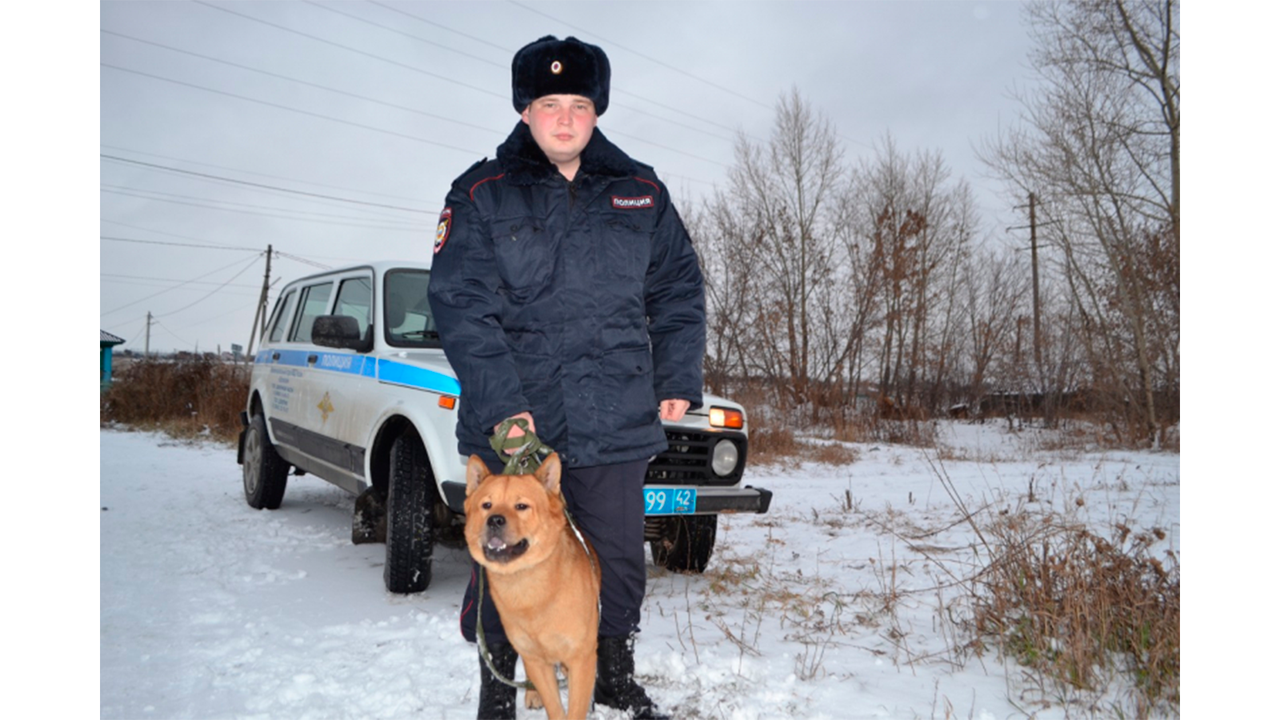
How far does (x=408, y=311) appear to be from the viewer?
4.58 m

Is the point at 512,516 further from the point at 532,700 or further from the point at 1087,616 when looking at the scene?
the point at 1087,616

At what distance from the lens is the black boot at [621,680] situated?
2.43 meters

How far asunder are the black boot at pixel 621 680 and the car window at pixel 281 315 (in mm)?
4823

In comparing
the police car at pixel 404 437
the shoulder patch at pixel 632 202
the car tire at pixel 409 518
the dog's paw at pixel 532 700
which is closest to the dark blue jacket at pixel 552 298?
the shoulder patch at pixel 632 202

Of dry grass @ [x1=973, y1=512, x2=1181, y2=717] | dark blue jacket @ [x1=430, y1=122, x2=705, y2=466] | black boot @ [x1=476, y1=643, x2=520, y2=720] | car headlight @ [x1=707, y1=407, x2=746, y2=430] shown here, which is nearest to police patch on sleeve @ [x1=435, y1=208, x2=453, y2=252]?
dark blue jacket @ [x1=430, y1=122, x2=705, y2=466]

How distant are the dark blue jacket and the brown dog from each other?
0.64 ft

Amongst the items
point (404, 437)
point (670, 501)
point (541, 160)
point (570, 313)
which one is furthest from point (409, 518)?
point (541, 160)

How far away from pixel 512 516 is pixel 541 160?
1059 mm

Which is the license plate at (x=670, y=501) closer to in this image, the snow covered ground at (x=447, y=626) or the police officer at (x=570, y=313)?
the snow covered ground at (x=447, y=626)

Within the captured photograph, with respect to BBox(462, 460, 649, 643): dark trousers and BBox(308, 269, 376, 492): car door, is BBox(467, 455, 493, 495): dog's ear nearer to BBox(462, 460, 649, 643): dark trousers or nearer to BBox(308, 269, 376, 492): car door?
BBox(462, 460, 649, 643): dark trousers

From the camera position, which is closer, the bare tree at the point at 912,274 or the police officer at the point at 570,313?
the police officer at the point at 570,313

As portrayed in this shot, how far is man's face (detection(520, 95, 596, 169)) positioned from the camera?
227 centimetres
